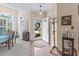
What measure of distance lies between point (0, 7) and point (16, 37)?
2.79 feet

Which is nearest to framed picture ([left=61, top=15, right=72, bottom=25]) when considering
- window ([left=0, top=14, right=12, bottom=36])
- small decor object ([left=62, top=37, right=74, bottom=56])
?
small decor object ([left=62, top=37, right=74, bottom=56])

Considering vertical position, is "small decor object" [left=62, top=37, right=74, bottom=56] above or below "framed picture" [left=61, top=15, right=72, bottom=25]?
below

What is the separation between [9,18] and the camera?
2.79 m

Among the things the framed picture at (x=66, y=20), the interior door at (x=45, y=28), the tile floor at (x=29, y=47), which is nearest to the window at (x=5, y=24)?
the tile floor at (x=29, y=47)

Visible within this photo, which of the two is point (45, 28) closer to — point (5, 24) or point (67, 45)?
point (67, 45)

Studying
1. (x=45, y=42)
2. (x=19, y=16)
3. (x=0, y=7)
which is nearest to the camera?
(x=0, y=7)

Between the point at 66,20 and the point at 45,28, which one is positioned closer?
the point at 66,20

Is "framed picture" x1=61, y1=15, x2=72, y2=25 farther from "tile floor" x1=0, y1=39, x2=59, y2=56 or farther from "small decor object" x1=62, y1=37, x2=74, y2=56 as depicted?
"tile floor" x1=0, y1=39, x2=59, y2=56

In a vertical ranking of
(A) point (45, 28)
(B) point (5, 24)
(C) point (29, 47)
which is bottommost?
(C) point (29, 47)

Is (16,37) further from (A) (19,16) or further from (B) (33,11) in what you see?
(B) (33,11)

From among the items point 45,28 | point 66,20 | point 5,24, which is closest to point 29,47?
point 45,28

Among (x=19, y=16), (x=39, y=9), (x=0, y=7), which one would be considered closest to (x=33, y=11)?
(x=39, y=9)

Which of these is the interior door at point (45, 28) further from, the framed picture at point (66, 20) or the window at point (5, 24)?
the window at point (5, 24)

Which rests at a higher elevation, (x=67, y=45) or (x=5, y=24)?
(x=5, y=24)
